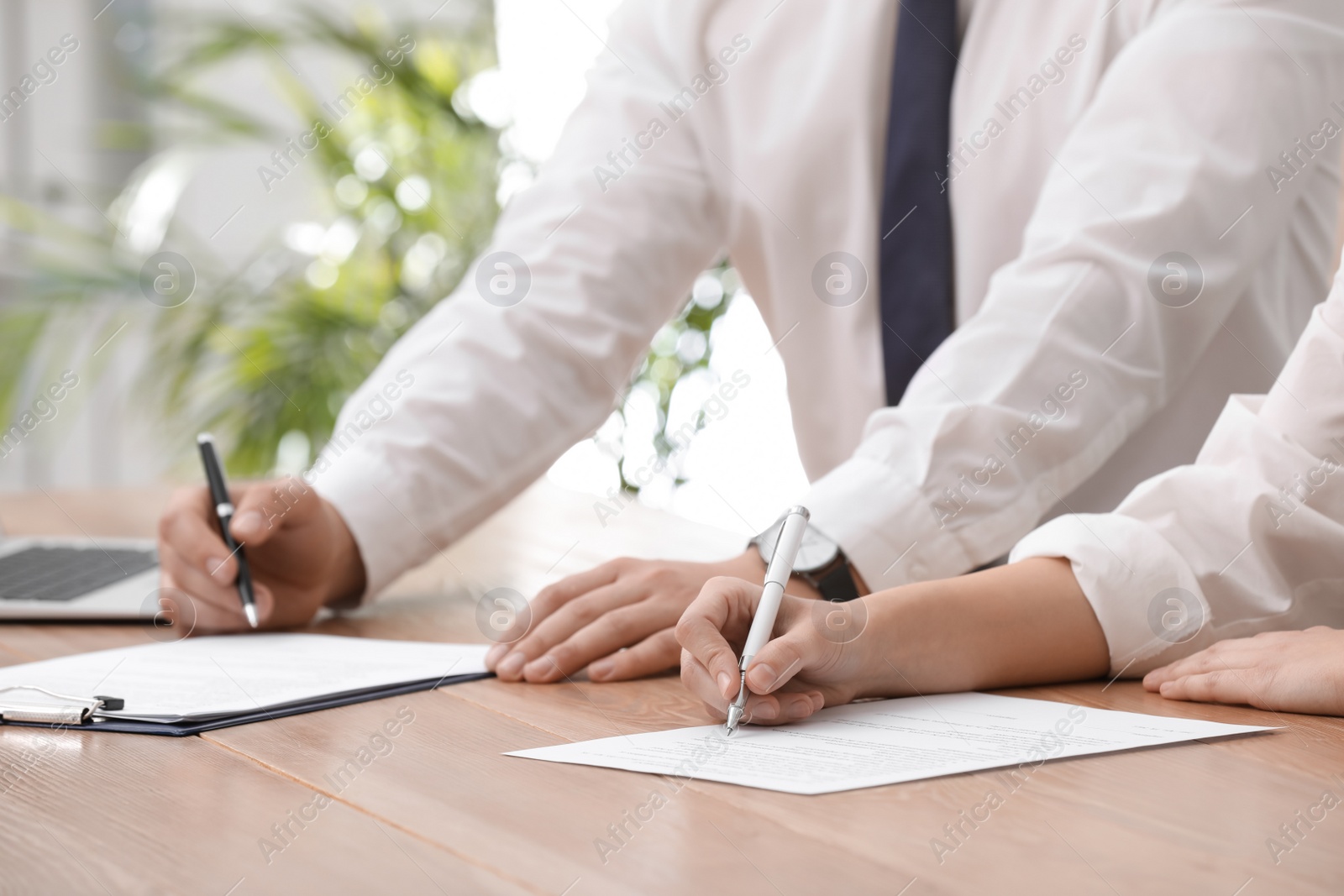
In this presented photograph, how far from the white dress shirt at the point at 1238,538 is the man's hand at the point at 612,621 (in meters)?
0.24

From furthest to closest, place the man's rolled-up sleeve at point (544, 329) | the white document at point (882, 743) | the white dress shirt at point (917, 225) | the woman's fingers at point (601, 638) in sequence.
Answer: the man's rolled-up sleeve at point (544, 329) < the white dress shirt at point (917, 225) < the woman's fingers at point (601, 638) < the white document at point (882, 743)

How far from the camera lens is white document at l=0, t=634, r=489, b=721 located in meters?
0.79

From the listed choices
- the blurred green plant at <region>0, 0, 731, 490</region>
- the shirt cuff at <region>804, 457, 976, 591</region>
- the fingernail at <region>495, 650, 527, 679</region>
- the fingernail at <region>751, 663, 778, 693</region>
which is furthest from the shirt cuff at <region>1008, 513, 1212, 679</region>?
the blurred green plant at <region>0, 0, 731, 490</region>

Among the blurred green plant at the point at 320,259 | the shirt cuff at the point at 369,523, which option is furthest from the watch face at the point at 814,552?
the blurred green plant at the point at 320,259

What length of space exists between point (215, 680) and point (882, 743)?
48cm

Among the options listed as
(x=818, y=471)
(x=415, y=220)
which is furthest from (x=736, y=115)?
(x=415, y=220)

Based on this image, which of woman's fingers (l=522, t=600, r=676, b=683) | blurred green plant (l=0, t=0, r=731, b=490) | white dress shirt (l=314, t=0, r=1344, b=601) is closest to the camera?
woman's fingers (l=522, t=600, r=676, b=683)

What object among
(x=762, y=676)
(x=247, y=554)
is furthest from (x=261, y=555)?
(x=762, y=676)

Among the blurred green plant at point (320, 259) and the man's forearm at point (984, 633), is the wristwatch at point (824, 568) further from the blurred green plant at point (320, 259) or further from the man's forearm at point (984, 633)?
the blurred green plant at point (320, 259)

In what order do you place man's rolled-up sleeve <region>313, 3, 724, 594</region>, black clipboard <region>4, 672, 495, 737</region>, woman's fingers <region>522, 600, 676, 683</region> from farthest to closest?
man's rolled-up sleeve <region>313, 3, 724, 594</region> → woman's fingers <region>522, 600, 676, 683</region> → black clipboard <region>4, 672, 495, 737</region>

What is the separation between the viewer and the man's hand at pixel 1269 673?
0.73 meters

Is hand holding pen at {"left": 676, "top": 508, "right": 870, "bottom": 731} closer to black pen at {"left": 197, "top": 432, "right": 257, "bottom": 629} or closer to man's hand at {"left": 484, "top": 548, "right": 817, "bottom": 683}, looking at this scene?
man's hand at {"left": 484, "top": 548, "right": 817, "bottom": 683}

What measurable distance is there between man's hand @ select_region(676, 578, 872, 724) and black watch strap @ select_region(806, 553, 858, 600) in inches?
7.1

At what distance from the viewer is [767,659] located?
687 millimetres
